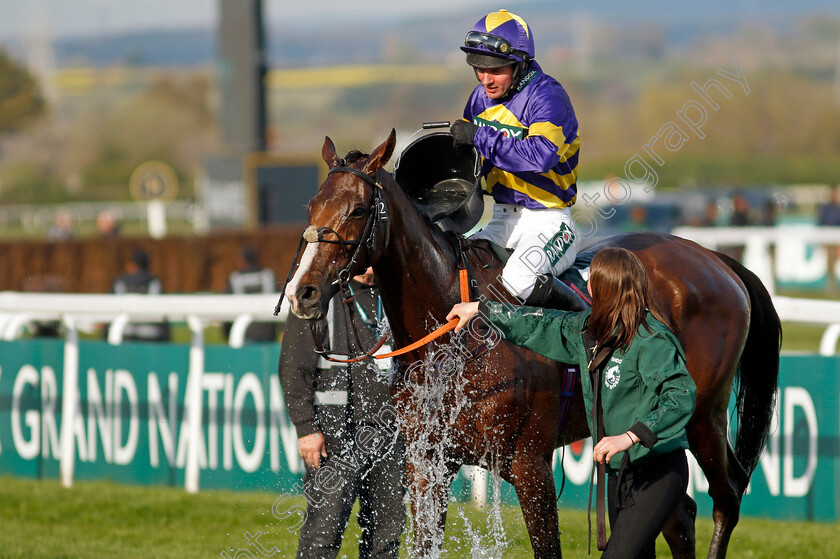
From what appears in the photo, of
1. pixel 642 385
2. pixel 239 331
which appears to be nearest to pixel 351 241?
pixel 642 385

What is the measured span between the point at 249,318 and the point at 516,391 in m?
3.02

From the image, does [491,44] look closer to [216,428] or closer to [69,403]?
[216,428]

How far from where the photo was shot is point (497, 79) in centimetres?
401

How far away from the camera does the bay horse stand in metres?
3.48

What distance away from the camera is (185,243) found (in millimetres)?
16531

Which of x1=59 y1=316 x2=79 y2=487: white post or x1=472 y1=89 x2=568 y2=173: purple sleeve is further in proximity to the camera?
x1=59 y1=316 x2=79 y2=487: white post

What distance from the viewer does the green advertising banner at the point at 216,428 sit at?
5656 mm

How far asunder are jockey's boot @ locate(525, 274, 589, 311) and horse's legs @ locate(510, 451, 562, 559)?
1.88ft

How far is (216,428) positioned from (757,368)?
10.5ft

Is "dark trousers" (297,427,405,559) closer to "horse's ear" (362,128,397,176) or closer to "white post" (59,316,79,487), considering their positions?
"horse's ear" (362,128,397,176)

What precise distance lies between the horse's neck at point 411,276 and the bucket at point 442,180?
0.58ft

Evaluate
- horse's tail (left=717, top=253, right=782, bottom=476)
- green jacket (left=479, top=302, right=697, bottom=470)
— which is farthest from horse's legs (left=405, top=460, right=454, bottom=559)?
horse's tail (left=717, top=253, right=782, bottom=476)

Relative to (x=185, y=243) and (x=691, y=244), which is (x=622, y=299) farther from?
(x=185, y=243)

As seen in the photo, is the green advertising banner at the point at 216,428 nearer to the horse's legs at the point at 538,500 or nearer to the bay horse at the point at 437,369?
the bay horse at the point at 437,369
